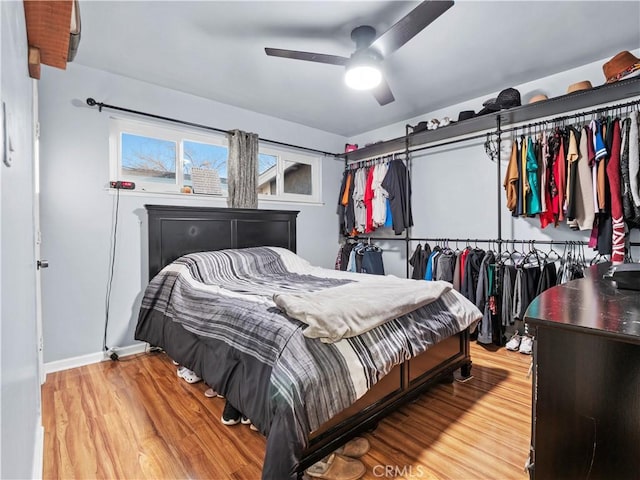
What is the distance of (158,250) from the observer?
2795mm

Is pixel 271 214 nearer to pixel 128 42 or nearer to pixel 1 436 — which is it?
pixel 128 42

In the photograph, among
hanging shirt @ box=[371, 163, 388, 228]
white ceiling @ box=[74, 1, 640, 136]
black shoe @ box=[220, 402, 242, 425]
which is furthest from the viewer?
hanging shirt @ box=[371, 163, 388, 228]

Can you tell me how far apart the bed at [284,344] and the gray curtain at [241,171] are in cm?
57

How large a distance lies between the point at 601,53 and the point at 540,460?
306 centimetres

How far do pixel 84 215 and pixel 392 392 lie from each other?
265 centimetres

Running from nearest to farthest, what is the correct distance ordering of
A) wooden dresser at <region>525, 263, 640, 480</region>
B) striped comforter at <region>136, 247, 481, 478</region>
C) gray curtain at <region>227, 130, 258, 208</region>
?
wooden dresser at <region>525, 263, 640, 480</region> → striped comforter at <region>136, 247, 481, 478</region> → gray curtain at <region>227, 130, 258, 208</region>

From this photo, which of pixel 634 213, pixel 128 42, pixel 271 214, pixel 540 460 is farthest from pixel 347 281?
pixel 128 42

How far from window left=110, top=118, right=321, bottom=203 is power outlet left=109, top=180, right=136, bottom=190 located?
2.5 inches

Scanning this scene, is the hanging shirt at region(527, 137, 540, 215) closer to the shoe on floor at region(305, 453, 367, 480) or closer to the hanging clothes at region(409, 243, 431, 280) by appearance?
the hanging clothes at region(409, 243, 431, 280)

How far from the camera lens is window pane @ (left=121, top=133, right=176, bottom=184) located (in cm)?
289

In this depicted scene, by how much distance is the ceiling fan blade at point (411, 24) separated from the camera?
1.52 meters

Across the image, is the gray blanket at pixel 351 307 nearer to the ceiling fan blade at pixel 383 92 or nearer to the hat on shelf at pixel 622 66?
the ceiling fan blade at pixel 383 92

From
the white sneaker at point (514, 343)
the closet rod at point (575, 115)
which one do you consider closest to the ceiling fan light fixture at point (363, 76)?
the closet rod at point (575, 115)

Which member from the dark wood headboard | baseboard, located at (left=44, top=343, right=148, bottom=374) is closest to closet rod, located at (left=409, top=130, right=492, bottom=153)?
the dark wood headboard
